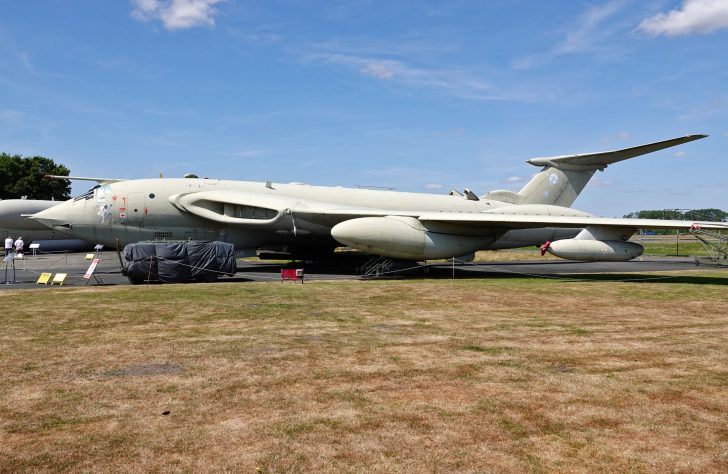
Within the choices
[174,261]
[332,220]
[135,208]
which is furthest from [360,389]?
[135,208]

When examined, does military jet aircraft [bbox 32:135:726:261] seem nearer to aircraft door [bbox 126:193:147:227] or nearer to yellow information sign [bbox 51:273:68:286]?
aircraft door [bbox 126:193:147:227]

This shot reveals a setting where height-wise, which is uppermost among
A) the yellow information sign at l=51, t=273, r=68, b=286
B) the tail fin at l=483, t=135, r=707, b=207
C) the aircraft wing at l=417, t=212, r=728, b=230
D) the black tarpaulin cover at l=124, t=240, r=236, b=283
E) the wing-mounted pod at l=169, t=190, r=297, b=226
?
the tail fin at l=483, t=135, r=707, b=207

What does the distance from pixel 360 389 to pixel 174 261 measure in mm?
12496

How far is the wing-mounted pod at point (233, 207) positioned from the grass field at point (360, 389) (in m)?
9.54

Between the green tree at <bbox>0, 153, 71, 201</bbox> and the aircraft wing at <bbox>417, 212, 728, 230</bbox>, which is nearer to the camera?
the aircraft wing at <bbox>417, 212, 728, 230</bbox>

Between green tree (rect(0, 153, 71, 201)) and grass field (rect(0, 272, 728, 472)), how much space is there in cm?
6514

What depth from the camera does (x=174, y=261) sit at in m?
16.9

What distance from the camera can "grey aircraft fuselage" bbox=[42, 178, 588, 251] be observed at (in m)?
20.5

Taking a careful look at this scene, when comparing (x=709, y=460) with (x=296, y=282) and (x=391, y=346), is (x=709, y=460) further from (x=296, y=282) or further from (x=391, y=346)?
(x=296, y=282)

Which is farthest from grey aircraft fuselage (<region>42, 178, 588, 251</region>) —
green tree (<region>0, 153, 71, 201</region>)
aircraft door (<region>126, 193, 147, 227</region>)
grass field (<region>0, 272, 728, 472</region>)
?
green tree (<region>0, 153, 71, 201</region>)

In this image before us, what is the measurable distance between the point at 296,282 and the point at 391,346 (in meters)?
9.68

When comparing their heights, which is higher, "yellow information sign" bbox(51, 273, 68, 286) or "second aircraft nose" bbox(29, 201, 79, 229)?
"second aircraft nose" bbox(29, 201, 79, 229)

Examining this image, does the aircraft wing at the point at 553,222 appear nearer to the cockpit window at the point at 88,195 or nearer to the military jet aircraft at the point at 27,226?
the cockpit window at the point at 88,195

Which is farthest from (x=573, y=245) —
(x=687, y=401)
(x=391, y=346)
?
(x=687, y=401)
